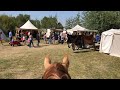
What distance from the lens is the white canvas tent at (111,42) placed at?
15742 mm

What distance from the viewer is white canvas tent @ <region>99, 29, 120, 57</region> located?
1574 cm

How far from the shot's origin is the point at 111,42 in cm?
1620

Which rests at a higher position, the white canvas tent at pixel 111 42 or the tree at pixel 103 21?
the tree at pixel 103 21

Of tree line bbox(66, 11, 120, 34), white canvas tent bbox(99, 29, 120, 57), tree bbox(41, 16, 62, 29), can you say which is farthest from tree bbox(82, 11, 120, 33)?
tree bbox(41, 16, 62, 29)

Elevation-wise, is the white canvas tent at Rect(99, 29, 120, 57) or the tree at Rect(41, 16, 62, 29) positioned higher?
the tree at Rect(41, 16, 62, 29)

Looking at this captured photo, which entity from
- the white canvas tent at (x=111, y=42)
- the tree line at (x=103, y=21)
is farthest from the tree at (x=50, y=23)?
the white canvas tent at (x=111, y=42)

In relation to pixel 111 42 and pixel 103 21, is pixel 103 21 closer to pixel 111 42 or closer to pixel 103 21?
pixel 103 21

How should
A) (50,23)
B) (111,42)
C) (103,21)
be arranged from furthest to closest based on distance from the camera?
1. (50,23)
2. (103,21)
3. (111,42)

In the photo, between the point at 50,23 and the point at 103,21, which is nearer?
the point at 103,21

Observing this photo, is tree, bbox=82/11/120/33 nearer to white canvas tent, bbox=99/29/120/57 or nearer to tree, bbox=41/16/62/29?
white canvas tent, bbox=99/29/120/57

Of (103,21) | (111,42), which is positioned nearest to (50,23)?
(103,21)

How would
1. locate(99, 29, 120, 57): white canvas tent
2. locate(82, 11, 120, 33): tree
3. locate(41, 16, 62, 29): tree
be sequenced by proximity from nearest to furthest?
locate(99, 29, 120, 57): white canvas tent, locate(82, 11, 120, 33): tree, locate(41, 16, 62, 29): tree

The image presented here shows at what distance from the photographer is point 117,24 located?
34406 millimetres

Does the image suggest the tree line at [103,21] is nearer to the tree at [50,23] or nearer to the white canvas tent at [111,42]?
the white canvas tent at [111,42]
